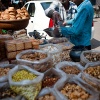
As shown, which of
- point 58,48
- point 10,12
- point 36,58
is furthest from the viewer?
point 10,12

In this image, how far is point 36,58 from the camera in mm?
2537

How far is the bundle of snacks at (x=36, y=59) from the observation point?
7.81ft

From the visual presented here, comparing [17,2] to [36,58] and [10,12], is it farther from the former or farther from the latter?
[36,58]

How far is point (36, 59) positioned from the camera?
250cm

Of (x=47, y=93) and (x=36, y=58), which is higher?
(x=36, y=58)

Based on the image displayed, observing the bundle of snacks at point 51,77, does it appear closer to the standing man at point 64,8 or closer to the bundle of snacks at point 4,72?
the bundle of snacks at point 4,72

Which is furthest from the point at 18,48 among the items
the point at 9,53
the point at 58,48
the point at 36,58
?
the point at 58,48

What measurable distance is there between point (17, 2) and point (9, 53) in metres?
12.4

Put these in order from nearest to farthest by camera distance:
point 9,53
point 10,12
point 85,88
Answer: point 85,88, point 9,53, point 10,12

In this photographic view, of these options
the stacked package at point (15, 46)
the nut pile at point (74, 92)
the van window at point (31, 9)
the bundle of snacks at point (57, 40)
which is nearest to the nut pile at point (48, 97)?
the nut pile at point (74, 92)

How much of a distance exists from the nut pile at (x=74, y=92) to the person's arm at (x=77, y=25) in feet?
3.95

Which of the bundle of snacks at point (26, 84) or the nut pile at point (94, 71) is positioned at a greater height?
the nut pile at point (94, 71)

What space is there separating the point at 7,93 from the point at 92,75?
2.95 feet

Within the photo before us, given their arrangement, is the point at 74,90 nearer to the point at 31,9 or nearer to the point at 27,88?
the point at 27,88
